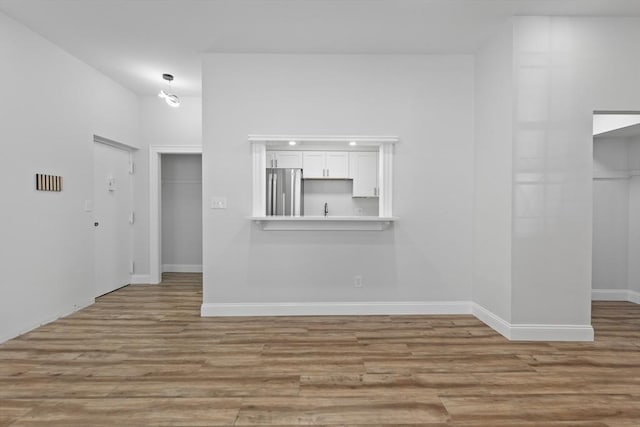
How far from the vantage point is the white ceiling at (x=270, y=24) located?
3080 millimetres

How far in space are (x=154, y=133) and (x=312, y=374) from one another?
4638 mm

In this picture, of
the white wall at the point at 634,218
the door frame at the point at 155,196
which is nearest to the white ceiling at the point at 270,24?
the door frame at the point at 155,196

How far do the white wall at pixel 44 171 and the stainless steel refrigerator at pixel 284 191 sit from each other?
2.27 m

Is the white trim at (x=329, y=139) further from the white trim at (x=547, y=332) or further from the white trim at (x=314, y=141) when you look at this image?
the white trim at (x=547, y=332)

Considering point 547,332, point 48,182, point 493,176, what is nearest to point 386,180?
point 493,176

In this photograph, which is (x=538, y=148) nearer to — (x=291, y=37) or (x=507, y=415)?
(x=507, y=415)

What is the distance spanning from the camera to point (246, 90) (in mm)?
4004

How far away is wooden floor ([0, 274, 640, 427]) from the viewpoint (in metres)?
2.11

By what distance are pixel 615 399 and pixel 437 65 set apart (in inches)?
133

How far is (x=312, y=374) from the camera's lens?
8.56 ft

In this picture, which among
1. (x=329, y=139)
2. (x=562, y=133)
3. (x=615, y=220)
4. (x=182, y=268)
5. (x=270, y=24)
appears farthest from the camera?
(x=182, y=268)

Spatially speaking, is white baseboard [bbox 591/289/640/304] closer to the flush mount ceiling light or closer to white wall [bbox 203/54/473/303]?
white wall [bbox 203/54/473/303]

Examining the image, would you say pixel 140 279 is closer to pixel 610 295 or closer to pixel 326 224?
pixel 326 224

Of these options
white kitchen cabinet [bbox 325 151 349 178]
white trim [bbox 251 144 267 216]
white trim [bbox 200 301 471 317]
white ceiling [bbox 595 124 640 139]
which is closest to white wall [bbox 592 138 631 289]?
white ceiling [bbox 595 124 640 139]
